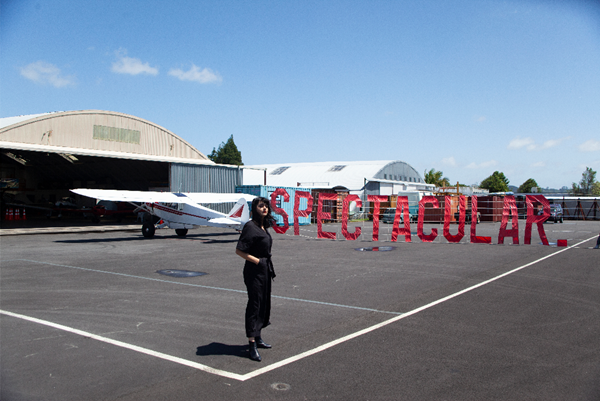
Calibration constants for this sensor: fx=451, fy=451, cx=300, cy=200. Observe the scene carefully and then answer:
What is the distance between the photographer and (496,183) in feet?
306

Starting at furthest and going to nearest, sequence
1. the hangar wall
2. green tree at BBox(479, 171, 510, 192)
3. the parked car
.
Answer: green tree at BBox(479, 171, 510, 192)
the parked car
the hangar wall

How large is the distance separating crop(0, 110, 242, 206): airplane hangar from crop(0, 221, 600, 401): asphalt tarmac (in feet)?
60.7

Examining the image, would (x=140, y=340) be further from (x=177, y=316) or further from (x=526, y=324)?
(x=526, y=324)

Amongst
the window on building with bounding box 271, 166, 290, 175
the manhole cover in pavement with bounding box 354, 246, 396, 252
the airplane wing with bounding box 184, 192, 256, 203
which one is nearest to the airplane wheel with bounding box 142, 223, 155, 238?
the airplane wing with bounding box 184, 192, 256, 203

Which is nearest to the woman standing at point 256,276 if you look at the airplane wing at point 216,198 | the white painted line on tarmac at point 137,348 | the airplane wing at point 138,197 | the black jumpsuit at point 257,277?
the black jumpsuit at point 257,277

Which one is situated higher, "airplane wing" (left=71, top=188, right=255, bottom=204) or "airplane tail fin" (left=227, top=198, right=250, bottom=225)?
"airplane wing" (left=71, top=188, right=255, bottom=204)

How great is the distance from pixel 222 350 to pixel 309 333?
140 cm

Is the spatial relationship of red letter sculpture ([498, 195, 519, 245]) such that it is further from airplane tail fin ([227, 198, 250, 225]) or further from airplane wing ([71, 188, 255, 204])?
airplane wing ([71, 188, 255, 204])

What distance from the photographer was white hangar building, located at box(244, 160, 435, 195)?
2189 inches

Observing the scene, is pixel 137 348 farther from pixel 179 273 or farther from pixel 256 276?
pixel 179 273

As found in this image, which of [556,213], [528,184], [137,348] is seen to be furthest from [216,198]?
[528,184]

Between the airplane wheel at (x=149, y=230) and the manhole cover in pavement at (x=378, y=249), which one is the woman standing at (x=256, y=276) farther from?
→ the airplane wheel at (x=149, y=230)

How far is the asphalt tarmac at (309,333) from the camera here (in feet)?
15.5

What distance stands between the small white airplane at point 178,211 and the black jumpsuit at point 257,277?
49.5 feet
